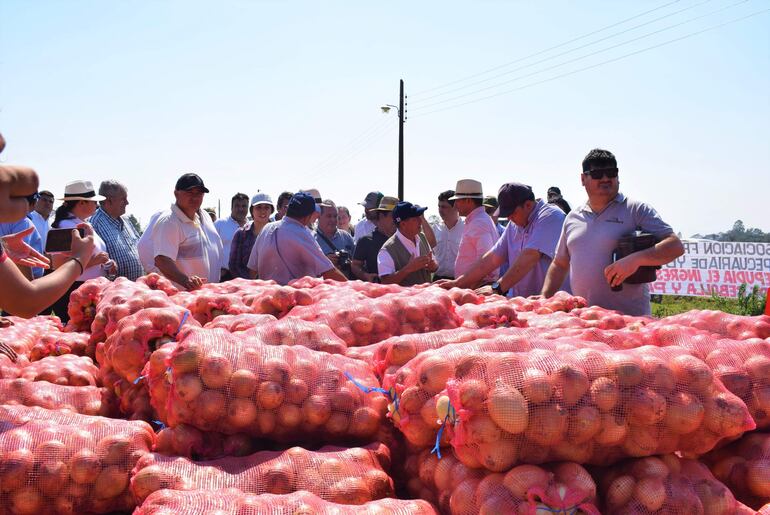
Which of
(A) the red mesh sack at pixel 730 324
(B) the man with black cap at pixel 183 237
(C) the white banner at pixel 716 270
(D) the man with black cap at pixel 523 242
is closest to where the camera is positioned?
(A) the red mesh sack at pixel 730 324

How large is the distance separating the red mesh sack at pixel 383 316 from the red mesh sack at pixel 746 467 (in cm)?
120

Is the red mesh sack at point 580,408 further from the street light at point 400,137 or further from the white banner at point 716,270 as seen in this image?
the street light at point 400,137

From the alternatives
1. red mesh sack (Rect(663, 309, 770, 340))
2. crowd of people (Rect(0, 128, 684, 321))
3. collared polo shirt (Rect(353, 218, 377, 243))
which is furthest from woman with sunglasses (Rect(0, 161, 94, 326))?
collared polo shirt (Rect(353, 218, 377, 243))

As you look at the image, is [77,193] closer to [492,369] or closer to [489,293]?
[489,293]

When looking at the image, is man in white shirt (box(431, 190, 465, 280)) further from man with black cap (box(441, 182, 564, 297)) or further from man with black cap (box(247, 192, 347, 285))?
man with black cap (box(247, 192, 347, 285))

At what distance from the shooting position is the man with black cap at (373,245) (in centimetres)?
696

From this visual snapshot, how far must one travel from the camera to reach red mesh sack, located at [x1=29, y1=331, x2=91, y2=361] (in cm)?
281

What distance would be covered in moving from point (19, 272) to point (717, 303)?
11.8 m

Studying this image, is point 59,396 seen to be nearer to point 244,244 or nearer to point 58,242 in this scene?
point 58,242

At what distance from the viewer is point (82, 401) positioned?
229 cm

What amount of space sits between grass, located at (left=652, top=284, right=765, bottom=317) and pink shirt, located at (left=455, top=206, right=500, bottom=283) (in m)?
5.41

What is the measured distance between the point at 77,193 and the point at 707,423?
17.8 ft

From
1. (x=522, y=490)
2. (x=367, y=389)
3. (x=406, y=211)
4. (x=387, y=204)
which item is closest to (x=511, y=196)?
(x=406, y=211)

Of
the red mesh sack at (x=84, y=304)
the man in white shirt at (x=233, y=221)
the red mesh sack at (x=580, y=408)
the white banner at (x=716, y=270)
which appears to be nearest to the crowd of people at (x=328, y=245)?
the red mesh sack at (x=84, y=304)
